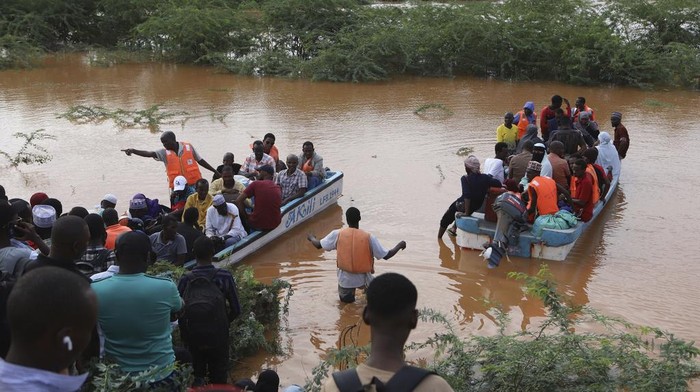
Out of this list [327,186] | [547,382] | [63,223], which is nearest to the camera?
[63,223]

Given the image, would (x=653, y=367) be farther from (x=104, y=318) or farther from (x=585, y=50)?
(x=585, y=50)

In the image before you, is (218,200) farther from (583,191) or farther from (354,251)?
(583,191)

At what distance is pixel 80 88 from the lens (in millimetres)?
22484

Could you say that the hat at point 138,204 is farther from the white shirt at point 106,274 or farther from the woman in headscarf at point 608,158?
the woman in headscarf at point 608,158

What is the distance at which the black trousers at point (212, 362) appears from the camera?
19.2ft

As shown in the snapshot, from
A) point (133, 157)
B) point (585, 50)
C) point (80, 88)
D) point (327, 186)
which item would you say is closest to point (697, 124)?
point (585, 50)

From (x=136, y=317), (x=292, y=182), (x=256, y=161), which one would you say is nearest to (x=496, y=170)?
(x=292, y=182)

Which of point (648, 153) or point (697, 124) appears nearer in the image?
point (648, 153)

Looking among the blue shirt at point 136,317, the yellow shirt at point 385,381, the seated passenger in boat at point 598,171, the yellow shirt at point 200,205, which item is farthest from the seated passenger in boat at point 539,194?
the yellow shirt at point 385,381

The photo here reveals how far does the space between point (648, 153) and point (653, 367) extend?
10.9m

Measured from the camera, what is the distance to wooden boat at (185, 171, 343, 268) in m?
9.70

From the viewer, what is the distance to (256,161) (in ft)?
39.2

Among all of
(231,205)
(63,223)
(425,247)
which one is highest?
(63,223)

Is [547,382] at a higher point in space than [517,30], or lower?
lower
